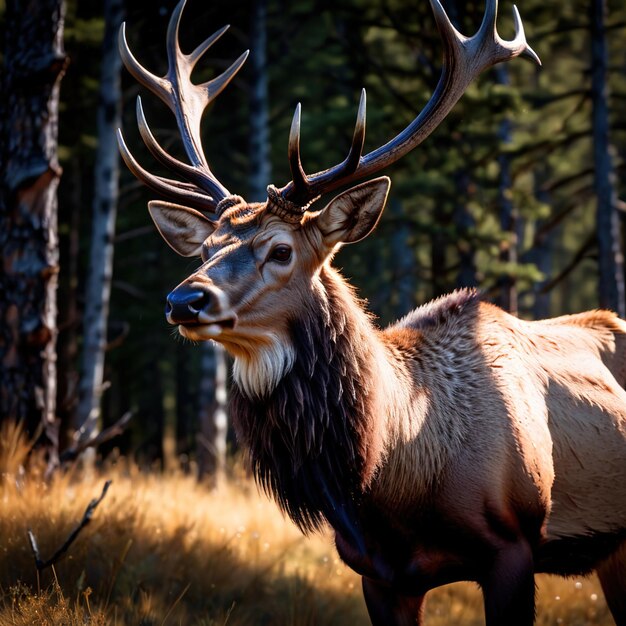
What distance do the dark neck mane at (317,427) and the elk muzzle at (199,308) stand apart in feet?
1.39

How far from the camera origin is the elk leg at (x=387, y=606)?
13.0ft

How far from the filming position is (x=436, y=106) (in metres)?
4.13

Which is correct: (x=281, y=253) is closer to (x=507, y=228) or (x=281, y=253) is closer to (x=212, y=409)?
(x=212, y=409)

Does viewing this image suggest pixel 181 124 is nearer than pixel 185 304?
No

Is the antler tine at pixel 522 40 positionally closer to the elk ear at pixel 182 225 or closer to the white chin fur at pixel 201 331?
the elk ear at pixel 182 225

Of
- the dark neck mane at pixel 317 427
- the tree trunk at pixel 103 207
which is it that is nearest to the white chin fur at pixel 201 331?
the dark neck mane at pixel 317 427

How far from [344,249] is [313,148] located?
4.12m

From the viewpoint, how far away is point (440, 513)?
12.1ft

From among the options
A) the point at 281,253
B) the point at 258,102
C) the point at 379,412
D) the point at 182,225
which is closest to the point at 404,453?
the point at 379,412

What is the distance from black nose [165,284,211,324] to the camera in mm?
3289

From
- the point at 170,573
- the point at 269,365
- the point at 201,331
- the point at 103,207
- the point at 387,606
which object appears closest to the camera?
the point at 201,331

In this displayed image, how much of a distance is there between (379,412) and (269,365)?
568mm

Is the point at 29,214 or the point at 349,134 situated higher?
the point at 349,134

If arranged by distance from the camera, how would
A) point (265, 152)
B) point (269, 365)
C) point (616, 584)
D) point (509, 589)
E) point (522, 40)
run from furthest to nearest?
point (265, 152)
point (616, 584)
point (522, 40)
point (269, 365)
point (509, 589)
